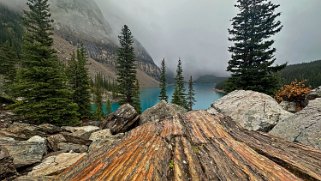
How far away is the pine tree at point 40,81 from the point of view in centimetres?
1858

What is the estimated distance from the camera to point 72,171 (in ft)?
15.1

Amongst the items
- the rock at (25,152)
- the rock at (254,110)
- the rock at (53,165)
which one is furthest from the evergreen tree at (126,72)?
the rock at (53,165)

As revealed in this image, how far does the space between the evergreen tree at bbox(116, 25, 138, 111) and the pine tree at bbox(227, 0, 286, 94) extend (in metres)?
19.1

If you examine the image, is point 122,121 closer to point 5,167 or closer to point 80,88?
point 5,167

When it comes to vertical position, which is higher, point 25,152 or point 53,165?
point 25,152

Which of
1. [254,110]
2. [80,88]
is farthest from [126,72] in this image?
[254,110]

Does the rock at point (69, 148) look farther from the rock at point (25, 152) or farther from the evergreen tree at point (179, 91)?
the evergreen tree at point (179, 91)

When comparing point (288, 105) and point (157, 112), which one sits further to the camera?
point (157, 112)

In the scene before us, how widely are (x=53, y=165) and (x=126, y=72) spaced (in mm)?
30131

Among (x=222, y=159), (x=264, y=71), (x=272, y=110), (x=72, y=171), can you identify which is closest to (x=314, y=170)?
(x=222, y=159)

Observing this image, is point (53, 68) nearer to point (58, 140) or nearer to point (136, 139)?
point (58, 140)

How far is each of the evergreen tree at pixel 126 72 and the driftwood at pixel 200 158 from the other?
98.3 feet

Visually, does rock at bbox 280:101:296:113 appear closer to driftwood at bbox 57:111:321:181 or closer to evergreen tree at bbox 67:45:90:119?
driftwood at bbox 57:111:321:181

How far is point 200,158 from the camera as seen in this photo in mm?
4328
